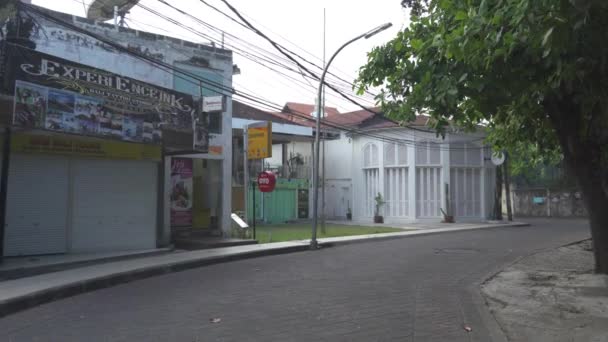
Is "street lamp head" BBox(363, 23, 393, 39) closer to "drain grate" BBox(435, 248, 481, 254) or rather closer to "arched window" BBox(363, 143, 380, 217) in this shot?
"drain grate" BBox(435, 248, 481, 254)

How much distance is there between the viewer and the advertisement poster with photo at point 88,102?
1042cm

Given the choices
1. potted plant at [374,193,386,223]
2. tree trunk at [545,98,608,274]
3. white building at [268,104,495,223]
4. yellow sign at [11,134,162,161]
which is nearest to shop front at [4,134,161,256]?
yellow sign at [11,134,162,161]

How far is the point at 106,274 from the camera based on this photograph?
1017 cm

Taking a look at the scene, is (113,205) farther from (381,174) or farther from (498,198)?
(498,198)

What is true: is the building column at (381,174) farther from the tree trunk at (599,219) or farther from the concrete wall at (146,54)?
the tree trunk at (599,219)

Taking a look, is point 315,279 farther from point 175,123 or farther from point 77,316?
point 175,123

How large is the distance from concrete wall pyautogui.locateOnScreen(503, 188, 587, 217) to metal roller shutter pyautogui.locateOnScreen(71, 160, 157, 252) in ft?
99.0

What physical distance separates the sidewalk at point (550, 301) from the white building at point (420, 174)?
16857 millimetres

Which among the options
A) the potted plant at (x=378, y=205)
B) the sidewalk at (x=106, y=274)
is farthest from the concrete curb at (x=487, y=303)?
the potted plant at (x=378, y=205)

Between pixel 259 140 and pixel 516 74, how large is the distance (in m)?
12.0

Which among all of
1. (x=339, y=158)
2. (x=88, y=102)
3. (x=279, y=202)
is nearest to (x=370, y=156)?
(x=339, y=158)

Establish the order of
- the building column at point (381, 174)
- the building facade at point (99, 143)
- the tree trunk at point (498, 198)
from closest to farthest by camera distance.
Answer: the building facade at point (99, 143)
the tree trunk at point (498, 198)
the building column at point (381, 174)

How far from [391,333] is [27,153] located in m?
9.78

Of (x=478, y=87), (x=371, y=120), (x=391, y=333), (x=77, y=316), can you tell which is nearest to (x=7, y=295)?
(x=77, y=316)
